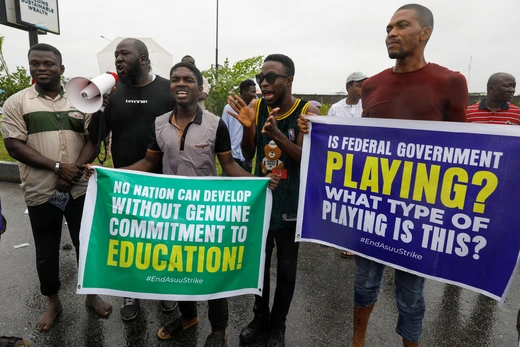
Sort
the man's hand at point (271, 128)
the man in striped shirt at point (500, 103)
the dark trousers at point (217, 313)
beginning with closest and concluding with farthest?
the man's hand at point (271, 128) → the dark trousers at point (217, 313) → the man in striped shirt at point (500, 103)

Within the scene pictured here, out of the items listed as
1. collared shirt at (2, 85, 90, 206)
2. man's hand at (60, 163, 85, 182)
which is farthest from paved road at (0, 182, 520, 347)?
man's hand at (60, 163, 85, 182)

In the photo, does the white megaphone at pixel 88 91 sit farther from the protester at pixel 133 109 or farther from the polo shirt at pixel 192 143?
the polo shirt at pixel 192 143

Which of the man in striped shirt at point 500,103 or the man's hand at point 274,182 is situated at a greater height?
the man in striped shirt at point 500,103

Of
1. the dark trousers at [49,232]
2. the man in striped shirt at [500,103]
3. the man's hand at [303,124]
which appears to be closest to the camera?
the man's hand at [303,124]

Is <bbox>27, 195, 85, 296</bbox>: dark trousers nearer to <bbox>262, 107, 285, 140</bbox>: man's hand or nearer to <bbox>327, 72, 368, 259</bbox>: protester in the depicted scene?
<bbox>262, 107, 285, 140</bbox>: man's hand

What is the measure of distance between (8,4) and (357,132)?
8.32 metres

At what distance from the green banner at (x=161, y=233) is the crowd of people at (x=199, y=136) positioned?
0.17 meters

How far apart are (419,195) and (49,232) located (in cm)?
270

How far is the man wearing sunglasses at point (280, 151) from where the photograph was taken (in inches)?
92.5

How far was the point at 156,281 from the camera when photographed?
2.33 meters

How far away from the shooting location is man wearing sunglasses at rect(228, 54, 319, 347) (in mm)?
2350

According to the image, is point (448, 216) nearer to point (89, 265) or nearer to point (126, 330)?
point (89, 265)

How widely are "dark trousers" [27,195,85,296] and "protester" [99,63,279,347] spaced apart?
74 cm

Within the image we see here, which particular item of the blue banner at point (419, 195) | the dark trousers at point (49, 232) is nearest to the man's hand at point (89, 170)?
the dark trousers at point (49, 232)
